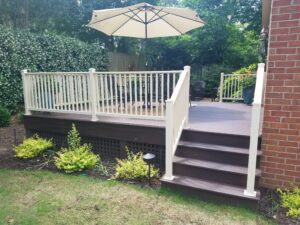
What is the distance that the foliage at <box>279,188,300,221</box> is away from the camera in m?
2.67

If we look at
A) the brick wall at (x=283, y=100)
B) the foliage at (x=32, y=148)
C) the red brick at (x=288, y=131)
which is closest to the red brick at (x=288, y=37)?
the brick wall at (x=283, y=100)

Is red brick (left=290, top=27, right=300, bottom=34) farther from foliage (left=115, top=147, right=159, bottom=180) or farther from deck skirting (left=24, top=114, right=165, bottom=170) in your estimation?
→ foliage (left=115, top=147, right=159, bottom=180)

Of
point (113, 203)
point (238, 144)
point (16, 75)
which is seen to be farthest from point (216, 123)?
point (16, 75)

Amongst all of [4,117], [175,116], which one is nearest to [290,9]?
[175,116]

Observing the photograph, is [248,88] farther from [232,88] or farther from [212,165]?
[212,165]

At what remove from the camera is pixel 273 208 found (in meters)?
2.85

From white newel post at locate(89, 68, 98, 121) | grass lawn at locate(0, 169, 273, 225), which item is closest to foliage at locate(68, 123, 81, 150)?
white newel post at locate(89, 68, 98, 121)

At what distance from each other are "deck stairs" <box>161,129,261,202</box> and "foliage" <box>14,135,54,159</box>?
258 centimetres

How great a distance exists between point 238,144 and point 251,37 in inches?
450

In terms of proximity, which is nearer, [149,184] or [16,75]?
[149,184]

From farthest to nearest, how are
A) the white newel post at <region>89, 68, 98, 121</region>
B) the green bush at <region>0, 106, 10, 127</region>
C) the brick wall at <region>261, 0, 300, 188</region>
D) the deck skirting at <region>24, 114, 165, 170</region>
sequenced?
the green bush at <region>0, 106, 10, 127</region> → the white newel post at <region>89, 68, 98, 121</region> → the deck skirting at <region>24, 114, 165, 170</region> → the brick wall at <region>261, 0, 300, 188</region>

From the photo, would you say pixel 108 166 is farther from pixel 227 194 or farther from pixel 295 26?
pixel 295 26

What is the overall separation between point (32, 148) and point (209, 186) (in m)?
3.25

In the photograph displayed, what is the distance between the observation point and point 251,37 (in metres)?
13.2
